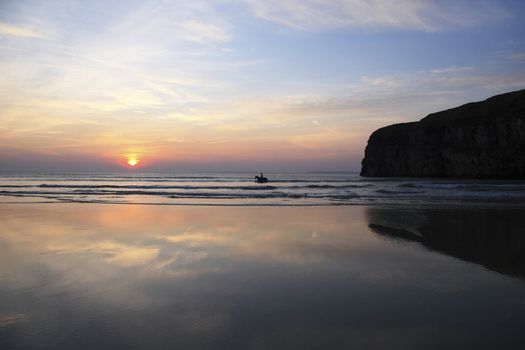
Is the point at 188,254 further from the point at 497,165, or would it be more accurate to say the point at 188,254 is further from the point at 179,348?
the point at 497,165

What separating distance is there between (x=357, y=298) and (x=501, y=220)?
33.0 ft

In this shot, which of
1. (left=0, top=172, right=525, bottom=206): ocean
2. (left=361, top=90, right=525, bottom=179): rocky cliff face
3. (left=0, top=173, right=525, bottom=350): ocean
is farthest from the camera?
(left=361, top=90, right=525, bottom=179): rocky cliff face

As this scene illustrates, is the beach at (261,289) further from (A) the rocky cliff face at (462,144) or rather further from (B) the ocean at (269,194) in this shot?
(A) the rocky cliff face at (462,144)

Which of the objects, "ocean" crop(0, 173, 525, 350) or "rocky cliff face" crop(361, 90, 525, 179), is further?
"rocky cliff face" crop(361, 90, 525, 179)

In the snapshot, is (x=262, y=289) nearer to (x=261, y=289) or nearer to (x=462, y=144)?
→ (x=261, y=289)

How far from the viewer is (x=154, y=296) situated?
4594mm

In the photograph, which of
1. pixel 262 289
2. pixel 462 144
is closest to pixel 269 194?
pixel 262 289

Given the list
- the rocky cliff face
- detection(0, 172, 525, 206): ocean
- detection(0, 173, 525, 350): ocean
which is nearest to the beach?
detection(0, 173, 525, 350): ocean

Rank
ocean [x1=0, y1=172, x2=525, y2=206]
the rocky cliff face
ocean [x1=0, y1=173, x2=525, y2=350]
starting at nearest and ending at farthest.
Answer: ocean [x1=0, y1=173, x2=525, y2=350] < ocean [x1=0, y1=172, x2=525, y2=206] < the rocky cliff face

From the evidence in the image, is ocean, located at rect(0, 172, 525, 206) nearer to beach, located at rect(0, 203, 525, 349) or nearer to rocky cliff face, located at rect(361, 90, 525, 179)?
beach, located at rect(0, 203, 525, 349)

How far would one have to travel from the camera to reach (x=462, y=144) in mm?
68188

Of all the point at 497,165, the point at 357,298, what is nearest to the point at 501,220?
the point at 357,298

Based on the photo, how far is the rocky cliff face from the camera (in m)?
59.2

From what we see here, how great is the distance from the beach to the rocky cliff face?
6001cm
